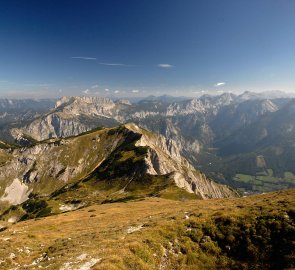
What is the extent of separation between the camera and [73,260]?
97.1ft

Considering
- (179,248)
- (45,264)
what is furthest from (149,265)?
(45,264)

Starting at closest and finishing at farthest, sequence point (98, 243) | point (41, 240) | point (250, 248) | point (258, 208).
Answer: point (250, 248)
point (98, 243)
point (258, 208)
point (41, 240)

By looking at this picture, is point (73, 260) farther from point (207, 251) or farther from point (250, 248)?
point (250, 248)

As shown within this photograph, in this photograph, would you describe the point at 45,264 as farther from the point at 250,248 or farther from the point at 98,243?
the point at 250,248

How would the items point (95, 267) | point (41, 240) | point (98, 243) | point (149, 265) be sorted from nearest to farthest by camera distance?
1. point (95, 267)
2. point (149, 265)
3. point (98, 243)
4. point (41, 240)

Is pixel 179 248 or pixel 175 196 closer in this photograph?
pixel 179 248

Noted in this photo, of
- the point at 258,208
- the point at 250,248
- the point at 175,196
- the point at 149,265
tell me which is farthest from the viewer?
the point at 175,196

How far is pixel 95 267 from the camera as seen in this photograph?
26.0 metres

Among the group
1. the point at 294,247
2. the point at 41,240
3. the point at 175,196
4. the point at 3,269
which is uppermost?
the point at 294,247

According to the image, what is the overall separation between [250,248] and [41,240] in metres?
32.8

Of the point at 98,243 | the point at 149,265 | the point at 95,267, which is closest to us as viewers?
the point at 95,267

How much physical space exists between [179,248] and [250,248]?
852cm

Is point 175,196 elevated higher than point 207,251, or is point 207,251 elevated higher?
point 207,251

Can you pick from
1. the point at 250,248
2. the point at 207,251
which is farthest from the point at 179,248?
the point at 250,248
